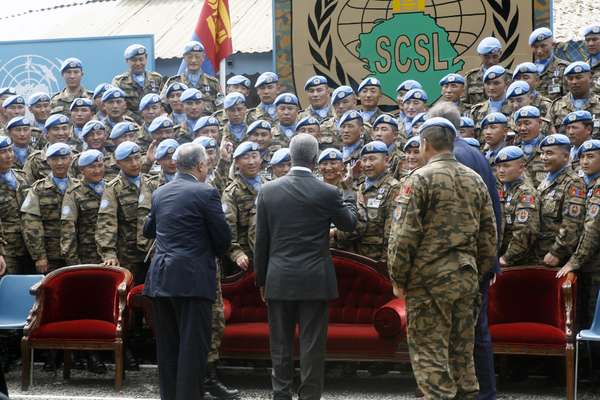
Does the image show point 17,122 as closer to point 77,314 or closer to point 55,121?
point 55,121

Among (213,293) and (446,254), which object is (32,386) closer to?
(213,293)

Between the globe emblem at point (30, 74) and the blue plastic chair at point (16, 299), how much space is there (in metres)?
6.09

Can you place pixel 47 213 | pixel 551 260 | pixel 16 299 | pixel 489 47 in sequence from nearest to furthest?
pixel 551 260 → pixel 16 299 → pixel 47 213 → pixel 489 47

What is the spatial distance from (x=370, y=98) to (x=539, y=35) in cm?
172

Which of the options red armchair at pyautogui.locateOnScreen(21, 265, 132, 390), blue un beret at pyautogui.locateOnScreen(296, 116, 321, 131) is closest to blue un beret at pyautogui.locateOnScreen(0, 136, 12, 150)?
red armchair at pyautogui.locateOnScreen(21, 265, 132, 390)

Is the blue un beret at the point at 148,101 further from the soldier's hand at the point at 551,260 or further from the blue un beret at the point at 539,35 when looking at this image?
the soldier's hand at the point at 551,260

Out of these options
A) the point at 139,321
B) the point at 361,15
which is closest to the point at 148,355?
the point at 139,321

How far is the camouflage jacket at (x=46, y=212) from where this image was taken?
8.84 meters

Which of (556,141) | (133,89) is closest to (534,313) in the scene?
(556,141)

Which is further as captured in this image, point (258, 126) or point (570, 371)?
point (258, 126)

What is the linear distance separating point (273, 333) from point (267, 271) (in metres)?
0.38

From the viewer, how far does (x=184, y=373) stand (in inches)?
246

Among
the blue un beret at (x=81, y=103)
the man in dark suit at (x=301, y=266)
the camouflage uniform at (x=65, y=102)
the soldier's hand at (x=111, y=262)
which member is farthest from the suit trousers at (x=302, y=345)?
the camouflage uniform at (x=65, y=102)

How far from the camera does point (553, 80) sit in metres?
9.93
